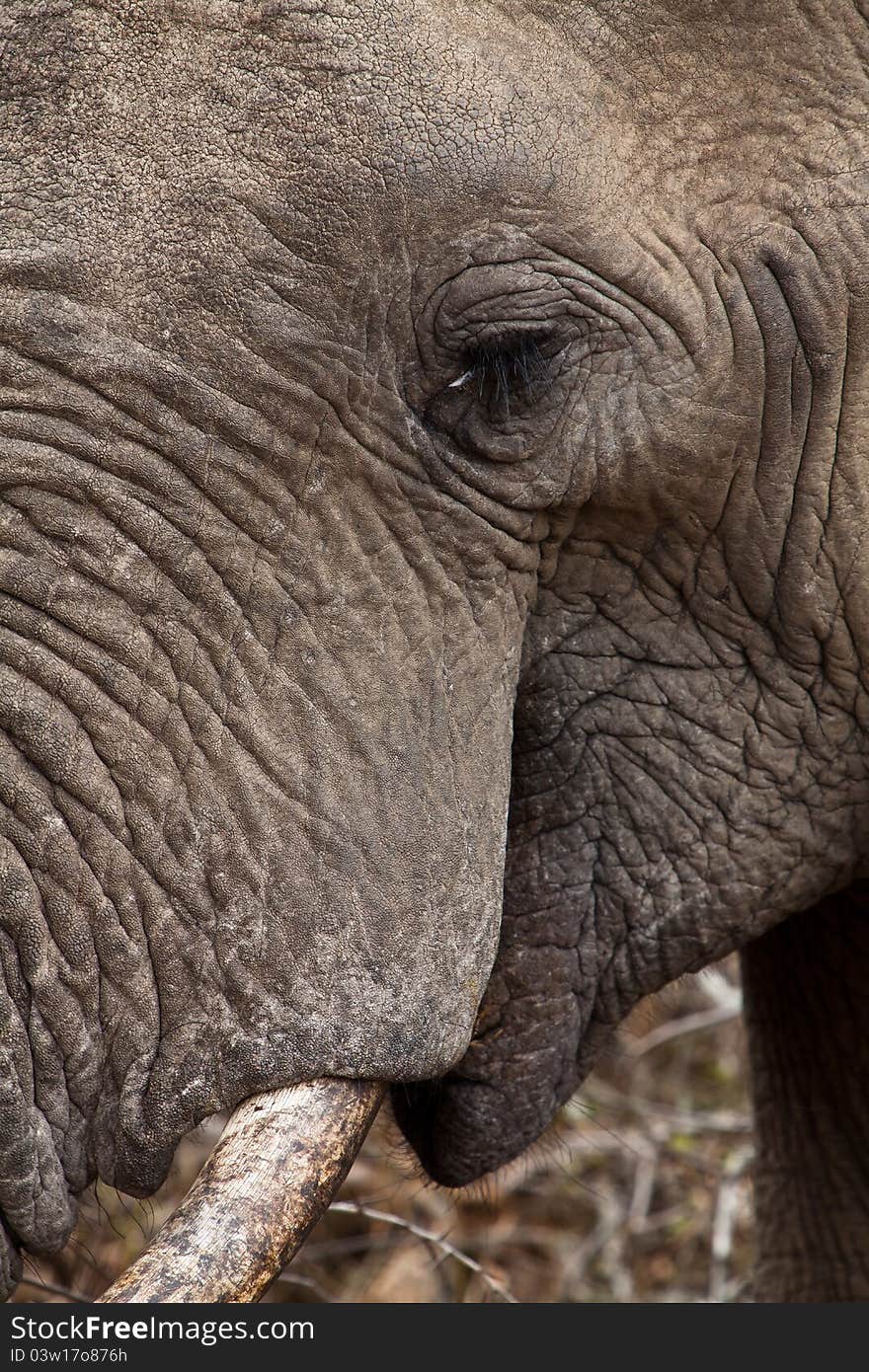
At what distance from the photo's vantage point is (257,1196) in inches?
75.3

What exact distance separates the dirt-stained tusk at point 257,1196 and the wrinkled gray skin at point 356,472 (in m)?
0.04

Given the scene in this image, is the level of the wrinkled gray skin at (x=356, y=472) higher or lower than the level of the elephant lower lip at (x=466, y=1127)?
higher

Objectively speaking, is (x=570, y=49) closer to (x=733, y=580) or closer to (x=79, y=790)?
(x=733, y=580)

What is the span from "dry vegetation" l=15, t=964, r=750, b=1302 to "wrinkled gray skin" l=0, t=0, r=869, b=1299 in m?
2.47

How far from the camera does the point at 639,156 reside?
220cm

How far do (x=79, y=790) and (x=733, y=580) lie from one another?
91 centimetres

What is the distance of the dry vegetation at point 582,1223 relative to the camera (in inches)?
182

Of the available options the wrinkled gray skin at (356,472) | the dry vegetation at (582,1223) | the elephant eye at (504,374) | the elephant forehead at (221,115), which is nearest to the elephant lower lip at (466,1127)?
the wrinkled gray skin at (356,472)

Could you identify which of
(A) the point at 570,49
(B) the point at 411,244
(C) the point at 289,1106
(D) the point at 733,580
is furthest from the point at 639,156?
(C) the point at 289,1106

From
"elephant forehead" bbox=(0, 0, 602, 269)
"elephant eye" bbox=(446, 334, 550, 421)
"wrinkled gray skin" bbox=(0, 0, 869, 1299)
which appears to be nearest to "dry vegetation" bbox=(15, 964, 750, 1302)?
"wrinkled gray skin" bbox=(0, 0, 869, 1299)

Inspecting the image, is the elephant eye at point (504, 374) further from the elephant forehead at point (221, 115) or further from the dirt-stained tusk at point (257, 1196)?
the dirt-stained tusk at point (257, 1196)

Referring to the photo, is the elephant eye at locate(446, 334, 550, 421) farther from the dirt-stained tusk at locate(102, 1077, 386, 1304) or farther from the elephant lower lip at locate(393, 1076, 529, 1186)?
the elephant lower lip at locate(393, 1076, 529, 1186)

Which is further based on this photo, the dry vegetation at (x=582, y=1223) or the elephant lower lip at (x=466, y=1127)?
the dry vegetation at (x=582, y=1223)

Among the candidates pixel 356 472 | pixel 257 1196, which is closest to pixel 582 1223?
pixel 257 1196
